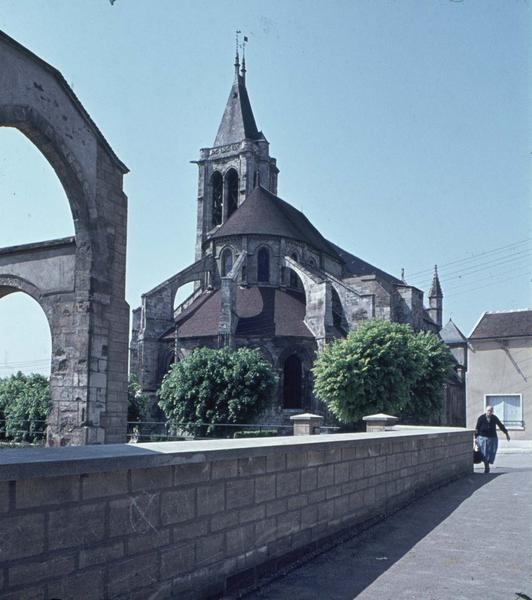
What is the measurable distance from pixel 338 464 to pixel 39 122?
7.53m

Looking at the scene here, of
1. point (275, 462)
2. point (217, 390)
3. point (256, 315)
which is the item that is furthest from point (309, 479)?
point (256, 315)

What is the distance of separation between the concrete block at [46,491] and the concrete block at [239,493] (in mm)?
1653

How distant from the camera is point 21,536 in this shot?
3.44 meters

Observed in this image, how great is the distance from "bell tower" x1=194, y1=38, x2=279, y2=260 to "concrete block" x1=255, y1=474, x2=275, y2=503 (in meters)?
45.6

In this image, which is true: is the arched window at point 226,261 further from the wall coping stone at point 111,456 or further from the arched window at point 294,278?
the wall coping stone at point 111,456

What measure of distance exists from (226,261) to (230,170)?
41.5 ft

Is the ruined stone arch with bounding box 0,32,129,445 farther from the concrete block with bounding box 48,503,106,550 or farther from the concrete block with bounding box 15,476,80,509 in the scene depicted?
the concrete block with bounding box 15,476,80,509

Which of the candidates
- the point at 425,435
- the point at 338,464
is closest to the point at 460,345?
the point at 425,435

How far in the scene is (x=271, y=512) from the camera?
19.0ft

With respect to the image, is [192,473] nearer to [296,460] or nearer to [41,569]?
[41,569]

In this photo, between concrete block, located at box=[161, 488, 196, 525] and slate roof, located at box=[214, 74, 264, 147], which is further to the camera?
slate roof, located at box=[214, 74, 264, 147]

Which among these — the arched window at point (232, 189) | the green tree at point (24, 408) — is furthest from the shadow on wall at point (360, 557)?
the arched window at point (232, 189)

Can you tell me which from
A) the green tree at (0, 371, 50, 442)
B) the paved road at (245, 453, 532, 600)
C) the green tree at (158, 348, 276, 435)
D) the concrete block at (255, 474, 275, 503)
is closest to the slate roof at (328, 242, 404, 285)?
the green tree at (158, 348, 276, 435)

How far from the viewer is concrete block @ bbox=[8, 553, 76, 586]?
339 centimetres
